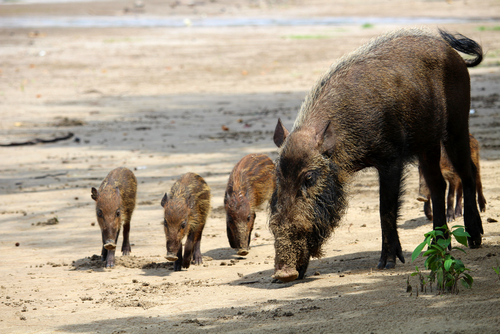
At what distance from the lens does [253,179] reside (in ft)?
24.7

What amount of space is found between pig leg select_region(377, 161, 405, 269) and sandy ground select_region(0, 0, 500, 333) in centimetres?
18

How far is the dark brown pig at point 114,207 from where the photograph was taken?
685 cm

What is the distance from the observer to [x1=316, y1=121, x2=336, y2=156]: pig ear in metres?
5.03

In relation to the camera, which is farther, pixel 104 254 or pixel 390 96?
pixel 104 254

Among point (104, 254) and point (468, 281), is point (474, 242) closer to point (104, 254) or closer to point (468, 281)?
point (468, 281)

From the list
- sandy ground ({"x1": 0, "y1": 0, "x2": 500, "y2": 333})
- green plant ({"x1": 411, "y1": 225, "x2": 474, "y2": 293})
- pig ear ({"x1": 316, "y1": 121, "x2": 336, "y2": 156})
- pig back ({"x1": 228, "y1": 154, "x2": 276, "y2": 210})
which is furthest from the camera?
pig back ({"x1": 228, "y1": 154, "x2": 276, "y2": 210})

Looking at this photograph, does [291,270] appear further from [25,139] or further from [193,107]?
[193,107]

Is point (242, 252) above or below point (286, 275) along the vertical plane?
below

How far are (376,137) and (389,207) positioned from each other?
0.63m

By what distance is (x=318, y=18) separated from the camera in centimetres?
3909

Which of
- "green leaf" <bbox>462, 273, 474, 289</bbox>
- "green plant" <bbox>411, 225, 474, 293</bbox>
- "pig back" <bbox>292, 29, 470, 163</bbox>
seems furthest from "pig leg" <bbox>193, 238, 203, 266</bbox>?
"green leaf" <bbox>462, 273, 474, 289</bbox>

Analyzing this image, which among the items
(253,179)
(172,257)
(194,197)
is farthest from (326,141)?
(253,179)

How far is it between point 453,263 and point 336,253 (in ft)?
7.11

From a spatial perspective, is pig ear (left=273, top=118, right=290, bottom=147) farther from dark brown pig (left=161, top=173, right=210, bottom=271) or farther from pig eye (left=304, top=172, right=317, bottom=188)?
dark brown pig (left=161, top=173, right=210, bottom=271)
